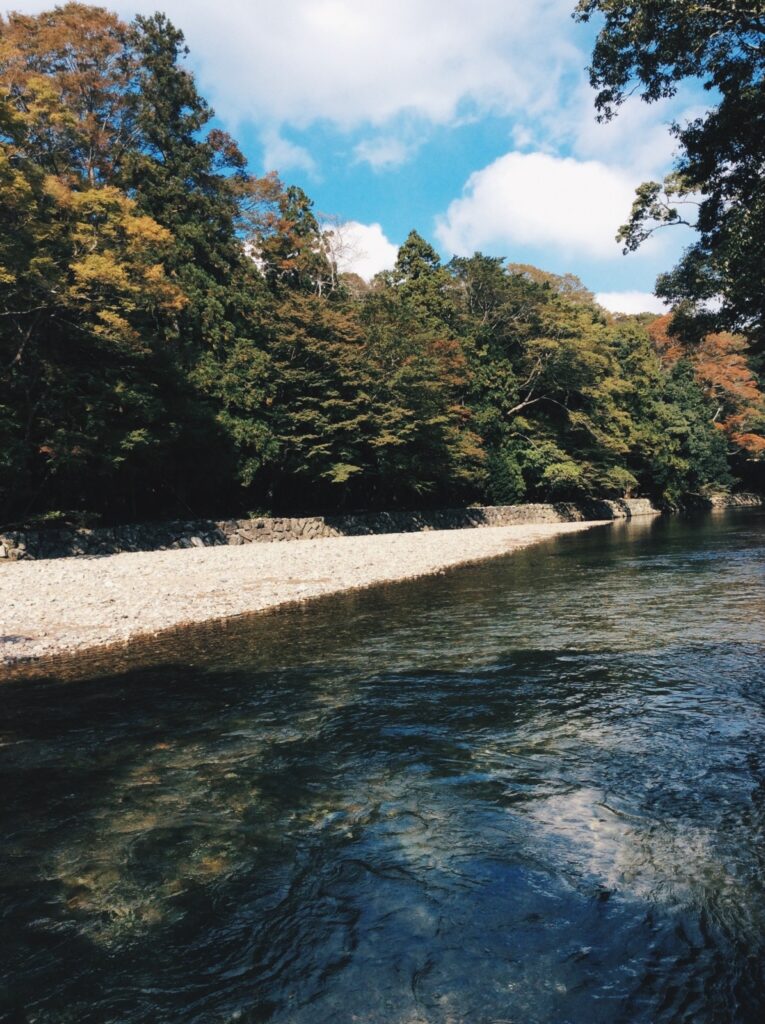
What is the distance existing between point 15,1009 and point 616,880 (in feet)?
9.94

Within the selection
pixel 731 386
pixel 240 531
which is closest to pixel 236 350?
pixel 240 531

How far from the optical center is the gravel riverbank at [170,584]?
1039 cm

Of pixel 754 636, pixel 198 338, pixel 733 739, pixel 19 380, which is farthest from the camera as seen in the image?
pixel 198 338

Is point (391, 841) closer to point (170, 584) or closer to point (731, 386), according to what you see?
point (170, 584)

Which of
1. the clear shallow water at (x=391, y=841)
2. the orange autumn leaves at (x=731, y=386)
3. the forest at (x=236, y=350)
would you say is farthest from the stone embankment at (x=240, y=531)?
the orange autumn leaves at (x=731, y=386)

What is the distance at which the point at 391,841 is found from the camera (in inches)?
160

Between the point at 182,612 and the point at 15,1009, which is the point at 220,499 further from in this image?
the point at 15,1009

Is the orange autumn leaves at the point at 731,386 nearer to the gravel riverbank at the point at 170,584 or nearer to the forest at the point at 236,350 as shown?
the forest at the point at 236,350

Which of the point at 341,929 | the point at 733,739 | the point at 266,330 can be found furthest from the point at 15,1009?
the point at 266,330

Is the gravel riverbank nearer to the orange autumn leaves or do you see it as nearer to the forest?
the forest

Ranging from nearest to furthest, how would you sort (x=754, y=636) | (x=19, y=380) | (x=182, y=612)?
(x=754, y=636) < (x=182, y=612) < (x=19, y=380)

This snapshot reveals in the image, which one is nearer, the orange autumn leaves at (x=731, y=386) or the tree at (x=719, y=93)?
the tree at (x=719, y=93)

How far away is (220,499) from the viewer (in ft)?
94.2

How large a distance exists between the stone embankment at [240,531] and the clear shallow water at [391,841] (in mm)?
13226
